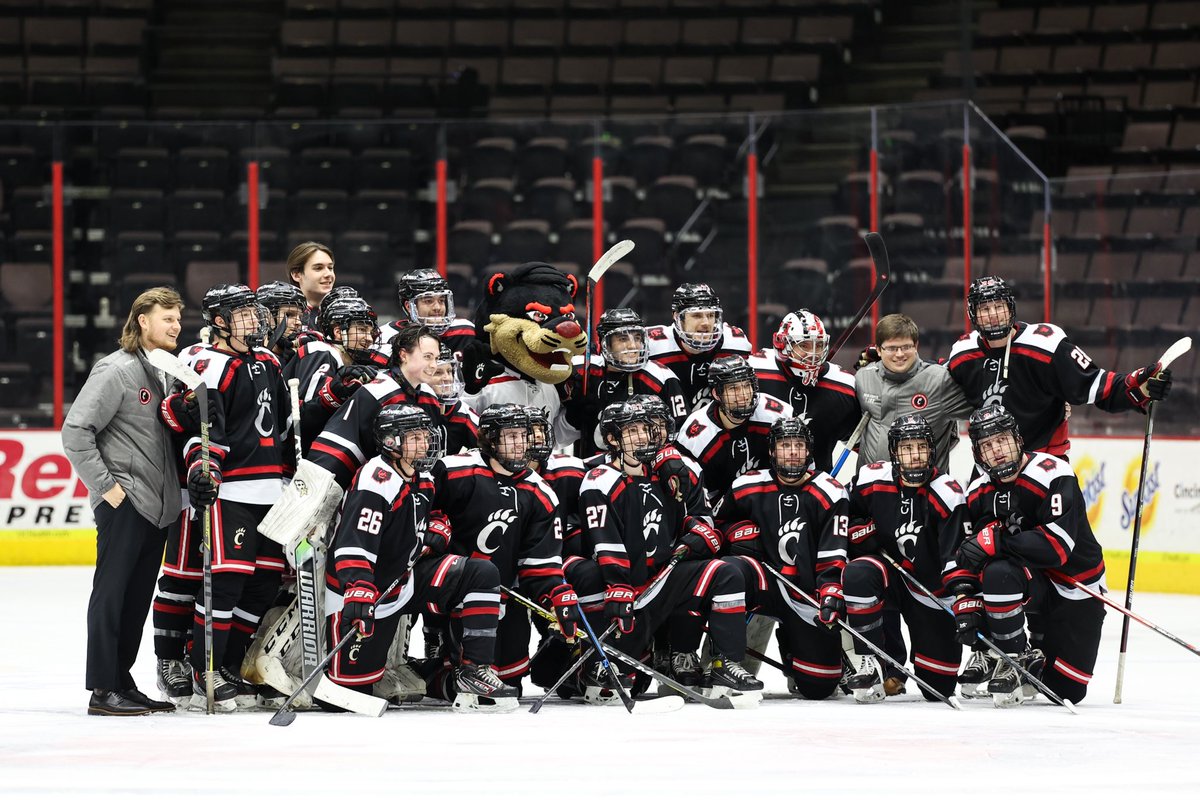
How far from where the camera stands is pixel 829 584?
5227 mm

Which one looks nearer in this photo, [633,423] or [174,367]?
[174,367]

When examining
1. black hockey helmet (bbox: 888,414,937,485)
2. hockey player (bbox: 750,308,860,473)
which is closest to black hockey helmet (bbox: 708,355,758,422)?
hockey player (bbox: 750,308,860,473)

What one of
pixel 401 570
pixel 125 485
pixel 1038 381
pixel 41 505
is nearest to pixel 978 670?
pixel 1038 381

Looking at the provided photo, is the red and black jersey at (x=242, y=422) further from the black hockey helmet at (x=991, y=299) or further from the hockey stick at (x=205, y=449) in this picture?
the black hockey helmet at (x=991, y=299)

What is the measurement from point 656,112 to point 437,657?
7415 millimetres

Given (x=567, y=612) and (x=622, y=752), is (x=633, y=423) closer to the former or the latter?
(x=567, y=612)

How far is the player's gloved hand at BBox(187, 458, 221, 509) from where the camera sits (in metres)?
4.81

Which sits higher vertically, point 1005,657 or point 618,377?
point 618,377

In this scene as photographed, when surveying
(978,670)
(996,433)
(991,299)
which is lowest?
(978,670)

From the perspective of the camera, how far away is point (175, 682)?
16.7 ft

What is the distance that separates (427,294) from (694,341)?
0.88 metres

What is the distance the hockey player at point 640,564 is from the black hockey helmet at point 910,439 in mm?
590

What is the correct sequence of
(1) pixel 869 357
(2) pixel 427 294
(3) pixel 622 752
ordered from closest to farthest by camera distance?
(3) pixel 622 752, (2) pixel 427 294, (1) pixel 869 357

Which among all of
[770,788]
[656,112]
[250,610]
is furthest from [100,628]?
[656,112]
